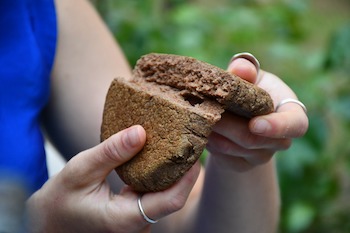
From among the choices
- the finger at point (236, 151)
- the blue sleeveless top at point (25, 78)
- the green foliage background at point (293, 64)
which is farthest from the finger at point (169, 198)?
the green foliage background at point (293, 64)

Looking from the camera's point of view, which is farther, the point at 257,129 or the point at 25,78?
the point at 25,78

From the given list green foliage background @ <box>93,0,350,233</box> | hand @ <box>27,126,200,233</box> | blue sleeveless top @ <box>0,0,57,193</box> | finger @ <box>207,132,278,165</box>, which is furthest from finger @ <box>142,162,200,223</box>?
green foliage background @ <box>93,0,350,233</box>

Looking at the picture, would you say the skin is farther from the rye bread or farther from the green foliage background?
the green foliage background

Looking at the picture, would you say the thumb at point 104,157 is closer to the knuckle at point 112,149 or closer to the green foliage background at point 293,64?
the knuckle at point 112,149

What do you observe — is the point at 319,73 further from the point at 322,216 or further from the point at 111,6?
the point at 111,6

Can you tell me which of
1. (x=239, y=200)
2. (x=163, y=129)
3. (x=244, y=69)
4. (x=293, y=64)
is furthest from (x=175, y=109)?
(x=293, y=64)

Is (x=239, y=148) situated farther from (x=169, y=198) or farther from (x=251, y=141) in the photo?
(x=169, y=198)

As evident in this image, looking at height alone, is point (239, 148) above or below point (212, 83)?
below
